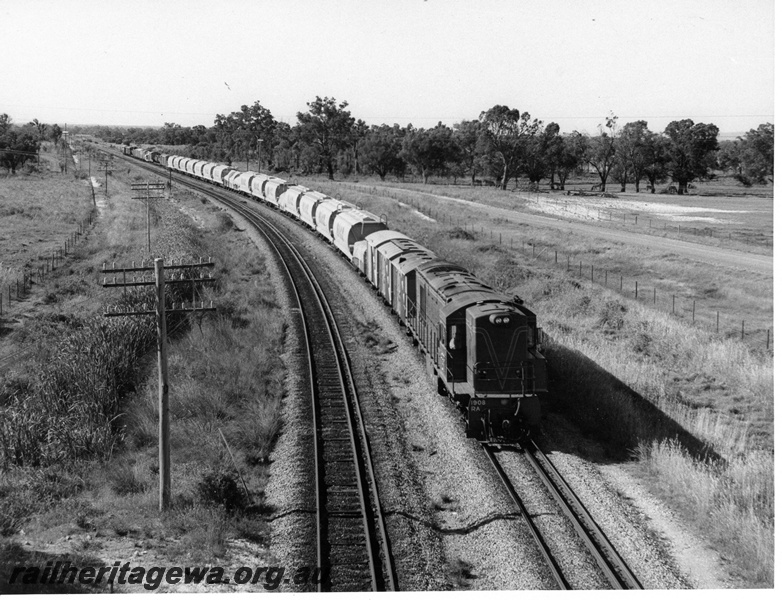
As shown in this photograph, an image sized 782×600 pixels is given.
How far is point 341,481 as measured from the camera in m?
17.8

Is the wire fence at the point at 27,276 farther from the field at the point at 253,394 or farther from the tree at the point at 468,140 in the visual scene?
the tree at the point at 468,140

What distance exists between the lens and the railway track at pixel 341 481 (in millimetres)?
13852

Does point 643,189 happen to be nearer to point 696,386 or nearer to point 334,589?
point 696,386

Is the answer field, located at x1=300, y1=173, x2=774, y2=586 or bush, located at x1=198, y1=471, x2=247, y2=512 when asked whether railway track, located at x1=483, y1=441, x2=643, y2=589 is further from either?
bush, located at x1=198, y1=471, x2=247, y2=512

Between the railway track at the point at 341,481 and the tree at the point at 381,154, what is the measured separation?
96.4 meters

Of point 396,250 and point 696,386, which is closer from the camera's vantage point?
point 696,386

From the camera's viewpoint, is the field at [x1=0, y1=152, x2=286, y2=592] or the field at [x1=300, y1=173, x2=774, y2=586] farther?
the field at [x1=300, y1=173, x2=774, y2=586]

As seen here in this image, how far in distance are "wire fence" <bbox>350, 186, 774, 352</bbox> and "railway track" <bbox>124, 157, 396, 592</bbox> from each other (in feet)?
→ 56.2

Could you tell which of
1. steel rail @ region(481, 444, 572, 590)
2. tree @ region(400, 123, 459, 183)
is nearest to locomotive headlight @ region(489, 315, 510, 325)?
steel rail @ region(481, 444, 572, 590)

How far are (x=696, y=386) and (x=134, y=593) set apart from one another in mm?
20268

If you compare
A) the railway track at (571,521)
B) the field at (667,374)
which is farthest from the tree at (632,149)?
the railway track at (571,521)

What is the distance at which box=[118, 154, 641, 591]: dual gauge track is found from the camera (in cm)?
1372

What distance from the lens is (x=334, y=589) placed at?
13.3 metres

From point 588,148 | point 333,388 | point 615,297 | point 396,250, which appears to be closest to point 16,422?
point 333,388
